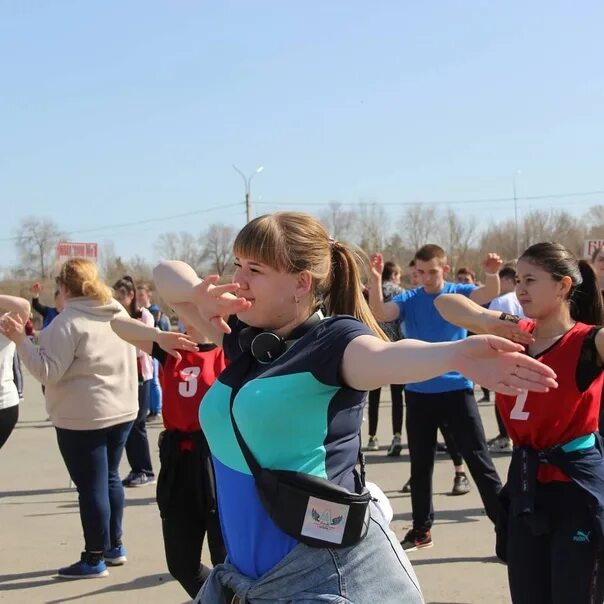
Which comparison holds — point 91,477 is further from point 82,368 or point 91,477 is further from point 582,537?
point 582,537

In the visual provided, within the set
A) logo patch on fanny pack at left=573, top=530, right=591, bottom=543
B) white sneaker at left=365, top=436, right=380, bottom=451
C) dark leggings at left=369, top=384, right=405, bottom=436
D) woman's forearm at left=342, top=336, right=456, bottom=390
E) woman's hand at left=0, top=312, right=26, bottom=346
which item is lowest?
white sneaker at left=365, top=436, right=380, bottom=451

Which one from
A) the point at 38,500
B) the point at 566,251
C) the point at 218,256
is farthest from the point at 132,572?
the point at 218,256

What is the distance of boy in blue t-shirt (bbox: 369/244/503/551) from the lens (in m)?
6.00

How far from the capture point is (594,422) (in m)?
3.64

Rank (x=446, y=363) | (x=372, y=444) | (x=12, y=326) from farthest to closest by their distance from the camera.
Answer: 1. (x=372, y=444)
2. (x=12, y=326)
3. (x=446, y=363)

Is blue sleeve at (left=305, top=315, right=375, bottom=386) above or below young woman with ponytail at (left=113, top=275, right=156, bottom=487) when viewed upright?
above

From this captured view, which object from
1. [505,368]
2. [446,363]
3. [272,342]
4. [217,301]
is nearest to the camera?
[505,368]

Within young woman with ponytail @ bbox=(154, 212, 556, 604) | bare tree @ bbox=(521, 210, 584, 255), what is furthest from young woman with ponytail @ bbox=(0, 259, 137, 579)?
bare tree @ bbox=(521, 210, 584, 255)

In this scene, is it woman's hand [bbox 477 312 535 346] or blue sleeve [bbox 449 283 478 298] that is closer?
woman's hand [bbox 477 312 535 346]

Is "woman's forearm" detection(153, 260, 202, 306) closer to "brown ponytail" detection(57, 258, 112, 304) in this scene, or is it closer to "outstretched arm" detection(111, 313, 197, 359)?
"outstretched arm" detection(111, 313, 197, 359)

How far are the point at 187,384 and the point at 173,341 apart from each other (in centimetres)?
50

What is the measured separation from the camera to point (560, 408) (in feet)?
11.7

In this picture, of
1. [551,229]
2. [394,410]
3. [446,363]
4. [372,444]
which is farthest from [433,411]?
[551,229]

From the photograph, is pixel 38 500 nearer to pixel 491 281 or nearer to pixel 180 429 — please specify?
pixel 180 429
